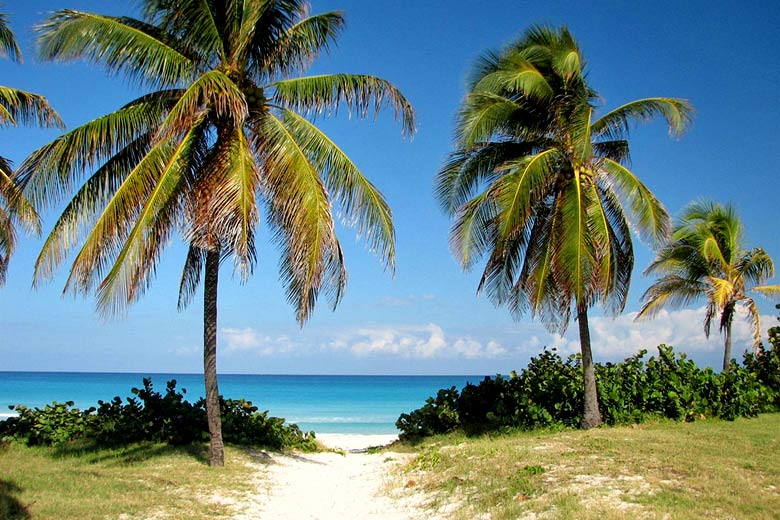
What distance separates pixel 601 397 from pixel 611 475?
616cm

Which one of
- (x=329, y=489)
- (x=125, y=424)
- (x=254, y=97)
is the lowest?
(x=329, y=489)

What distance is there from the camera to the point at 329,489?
419 inches

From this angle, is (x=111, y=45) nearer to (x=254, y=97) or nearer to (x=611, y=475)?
(x=254, y=97)

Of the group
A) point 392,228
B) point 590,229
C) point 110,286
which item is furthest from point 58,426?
point 590,229

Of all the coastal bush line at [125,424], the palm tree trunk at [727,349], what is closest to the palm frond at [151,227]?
the coastal bush line at [125,424]

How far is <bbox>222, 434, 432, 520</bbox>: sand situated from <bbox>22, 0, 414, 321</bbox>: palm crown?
2.73 meters

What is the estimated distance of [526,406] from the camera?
14523 mm

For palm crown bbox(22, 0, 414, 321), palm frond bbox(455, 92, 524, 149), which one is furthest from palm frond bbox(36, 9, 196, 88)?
palm frond bbox(455, 92, 524, 149)

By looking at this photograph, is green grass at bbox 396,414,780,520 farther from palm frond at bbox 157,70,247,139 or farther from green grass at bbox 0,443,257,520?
palm frond at bbox 157,70,247,139

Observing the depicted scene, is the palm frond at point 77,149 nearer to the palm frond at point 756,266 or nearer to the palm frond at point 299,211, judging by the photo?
the palm frond at point 299,211

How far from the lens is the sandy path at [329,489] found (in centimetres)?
871

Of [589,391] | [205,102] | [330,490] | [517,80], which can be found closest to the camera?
[205,102]

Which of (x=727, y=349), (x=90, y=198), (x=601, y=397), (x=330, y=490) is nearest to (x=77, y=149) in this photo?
(x=90, y=198)

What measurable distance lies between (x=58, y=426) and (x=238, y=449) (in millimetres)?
3551
